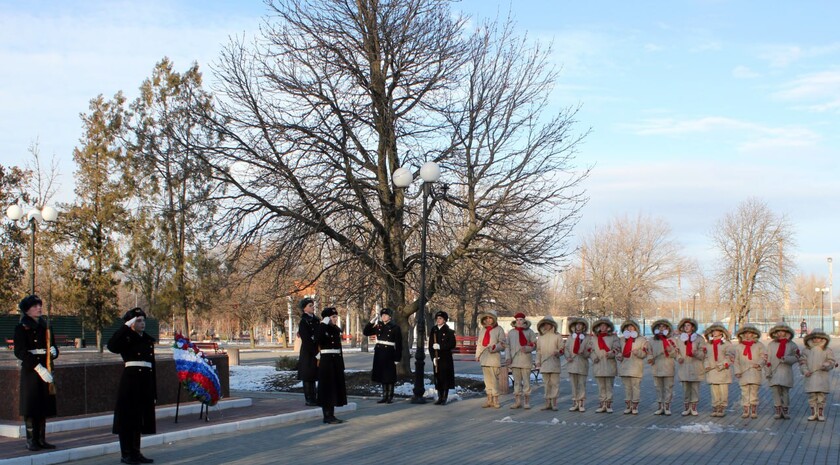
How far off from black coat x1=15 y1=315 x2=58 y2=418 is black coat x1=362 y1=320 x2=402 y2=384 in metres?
7.55

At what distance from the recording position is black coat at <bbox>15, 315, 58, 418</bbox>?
10.4 meters

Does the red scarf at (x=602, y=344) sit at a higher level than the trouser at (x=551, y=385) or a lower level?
higher

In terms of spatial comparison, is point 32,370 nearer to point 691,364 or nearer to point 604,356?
point 604,356

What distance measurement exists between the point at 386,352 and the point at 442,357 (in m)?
1.21

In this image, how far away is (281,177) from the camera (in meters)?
19.3

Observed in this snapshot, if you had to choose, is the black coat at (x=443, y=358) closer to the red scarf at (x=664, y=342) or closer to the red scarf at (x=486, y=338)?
the red scarf at (x=486, y=338)

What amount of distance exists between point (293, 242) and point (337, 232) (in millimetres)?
1240

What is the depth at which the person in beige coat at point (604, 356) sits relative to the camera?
51.8 ft

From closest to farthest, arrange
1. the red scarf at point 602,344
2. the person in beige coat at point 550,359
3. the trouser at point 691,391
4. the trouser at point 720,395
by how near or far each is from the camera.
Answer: the trouser at point 720,395 → the trouser at point 691,391 → the red scarf at point 602,344 → the person in beige coat at point 550,359

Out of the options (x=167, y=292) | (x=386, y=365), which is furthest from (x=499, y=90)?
(x=167, y=292)

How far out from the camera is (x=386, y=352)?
56.6 feet

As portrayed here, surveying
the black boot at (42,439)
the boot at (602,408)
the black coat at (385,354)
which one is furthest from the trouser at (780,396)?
the black boot at (42,439)

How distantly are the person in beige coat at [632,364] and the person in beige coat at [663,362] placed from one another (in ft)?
0.66

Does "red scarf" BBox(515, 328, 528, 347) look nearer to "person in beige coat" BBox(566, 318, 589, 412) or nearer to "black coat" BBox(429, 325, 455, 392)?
"person in beige coat" BBox(566, 318, 589, 412)
